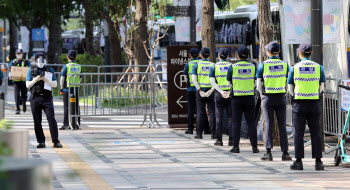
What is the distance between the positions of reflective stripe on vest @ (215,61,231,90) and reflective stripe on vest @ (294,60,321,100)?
9.16 ft

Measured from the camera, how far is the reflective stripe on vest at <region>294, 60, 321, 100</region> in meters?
9.98

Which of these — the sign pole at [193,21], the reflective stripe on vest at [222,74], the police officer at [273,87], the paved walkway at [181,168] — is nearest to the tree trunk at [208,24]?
the sign pole at [193,21]

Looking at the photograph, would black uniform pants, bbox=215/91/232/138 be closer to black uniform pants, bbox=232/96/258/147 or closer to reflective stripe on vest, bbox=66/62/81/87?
black uniform pants, bbox=232/96/258/147

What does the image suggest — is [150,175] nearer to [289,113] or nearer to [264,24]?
[264,24]

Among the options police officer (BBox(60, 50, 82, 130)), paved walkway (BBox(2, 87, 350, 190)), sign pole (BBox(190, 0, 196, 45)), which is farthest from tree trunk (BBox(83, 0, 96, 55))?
paved walkway (BBox(2, 87, 350, 190))

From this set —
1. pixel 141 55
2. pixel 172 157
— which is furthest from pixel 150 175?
pixel 141 55

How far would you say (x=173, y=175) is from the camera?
9.41 metres

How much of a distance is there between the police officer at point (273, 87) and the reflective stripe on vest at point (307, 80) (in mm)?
698

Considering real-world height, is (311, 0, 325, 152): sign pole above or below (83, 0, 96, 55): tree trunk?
below

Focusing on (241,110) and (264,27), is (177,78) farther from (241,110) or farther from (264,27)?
(241,110)

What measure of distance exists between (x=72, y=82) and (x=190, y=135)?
3.08m

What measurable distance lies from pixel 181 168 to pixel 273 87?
187cm

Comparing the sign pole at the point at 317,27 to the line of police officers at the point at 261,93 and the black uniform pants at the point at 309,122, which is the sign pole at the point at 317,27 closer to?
the line of police officers at the point at 261,93

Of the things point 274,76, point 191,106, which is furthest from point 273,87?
point 191,106
